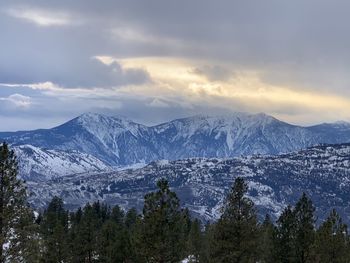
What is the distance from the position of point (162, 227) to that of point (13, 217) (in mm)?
16176

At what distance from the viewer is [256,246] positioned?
200ft

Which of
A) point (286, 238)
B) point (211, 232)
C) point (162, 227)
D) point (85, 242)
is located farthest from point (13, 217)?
point (85, 242)

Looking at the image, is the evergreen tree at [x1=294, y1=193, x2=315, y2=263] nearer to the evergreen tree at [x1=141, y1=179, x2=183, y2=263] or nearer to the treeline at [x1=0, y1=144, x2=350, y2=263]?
the treeline at [x1=0, y1=144, x2=350, y2=263]

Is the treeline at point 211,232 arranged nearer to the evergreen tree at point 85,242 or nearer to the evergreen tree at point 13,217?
the evergreen tree at point 13,217

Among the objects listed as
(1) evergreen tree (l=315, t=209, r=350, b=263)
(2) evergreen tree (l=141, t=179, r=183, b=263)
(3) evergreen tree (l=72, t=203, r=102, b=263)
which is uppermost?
(2) evergreen tree (l=141, t=179, r=183, b=263)

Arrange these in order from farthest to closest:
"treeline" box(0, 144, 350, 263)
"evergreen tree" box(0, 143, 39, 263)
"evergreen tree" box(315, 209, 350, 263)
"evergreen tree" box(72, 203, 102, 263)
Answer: "evergreen tree" box(72, 203, 102, 263) < "evergreen tree" box(315, 209, 350, 263) < "treeline" box(0, 144, 350, 263) < "evergreen tree" box(0, 143, 39, 263)

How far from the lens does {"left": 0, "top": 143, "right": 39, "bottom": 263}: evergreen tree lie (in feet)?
151

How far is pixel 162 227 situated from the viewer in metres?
55.6

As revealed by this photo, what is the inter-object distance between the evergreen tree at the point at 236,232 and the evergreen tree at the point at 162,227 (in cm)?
530

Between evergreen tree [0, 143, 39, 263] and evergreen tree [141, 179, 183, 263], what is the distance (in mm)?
12520

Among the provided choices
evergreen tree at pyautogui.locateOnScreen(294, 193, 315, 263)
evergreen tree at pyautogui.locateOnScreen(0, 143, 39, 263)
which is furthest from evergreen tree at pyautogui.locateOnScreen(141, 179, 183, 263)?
evergreen tree at pyautogui.locateOnScreen(294, 193, 315, 263)

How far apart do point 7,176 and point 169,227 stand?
711 inches

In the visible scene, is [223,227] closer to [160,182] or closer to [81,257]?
[160,182]

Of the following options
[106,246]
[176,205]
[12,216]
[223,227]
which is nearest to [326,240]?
[223,227]
